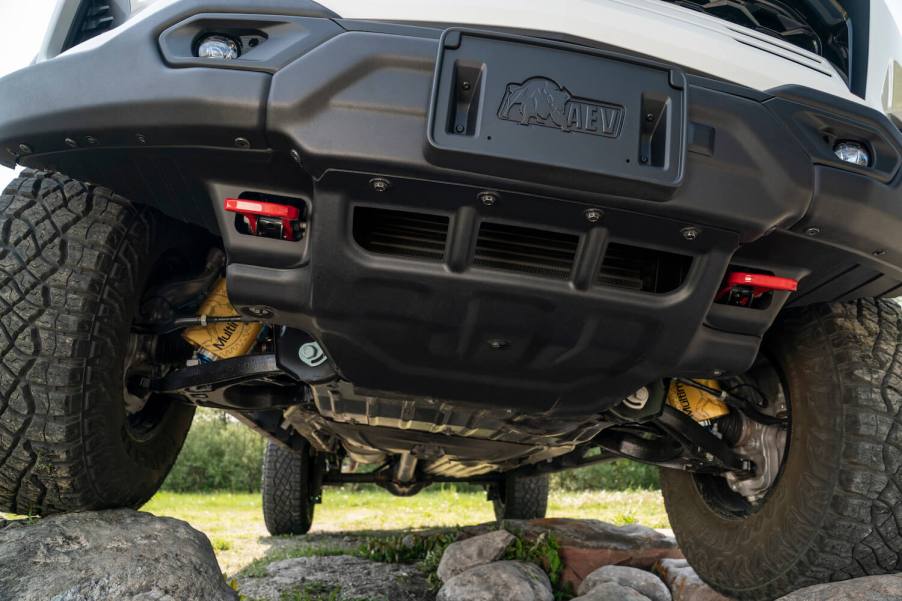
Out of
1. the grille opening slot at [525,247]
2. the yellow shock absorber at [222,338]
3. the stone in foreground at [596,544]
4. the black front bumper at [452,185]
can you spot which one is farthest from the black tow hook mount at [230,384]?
the stone in foreground at [596,544]

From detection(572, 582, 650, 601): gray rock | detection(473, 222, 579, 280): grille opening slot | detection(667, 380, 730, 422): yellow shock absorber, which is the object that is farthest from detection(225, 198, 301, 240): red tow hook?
detection(572, 582, 650, 601): gray rock

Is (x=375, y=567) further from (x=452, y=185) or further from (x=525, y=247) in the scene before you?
(x=452, y=185)

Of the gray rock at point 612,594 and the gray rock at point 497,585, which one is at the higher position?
the gray rock at point 612,594

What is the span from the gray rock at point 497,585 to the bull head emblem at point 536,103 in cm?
250

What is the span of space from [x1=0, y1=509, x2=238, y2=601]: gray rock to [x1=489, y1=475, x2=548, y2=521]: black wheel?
3.76 m

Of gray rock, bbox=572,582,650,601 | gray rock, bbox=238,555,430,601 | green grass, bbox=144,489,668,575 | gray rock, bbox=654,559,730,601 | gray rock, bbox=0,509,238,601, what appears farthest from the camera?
green grass, bbox=144,489,668,575

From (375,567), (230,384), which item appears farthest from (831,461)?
(375,567)

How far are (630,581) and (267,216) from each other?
2.93 m

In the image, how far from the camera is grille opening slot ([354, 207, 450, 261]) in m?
1.56

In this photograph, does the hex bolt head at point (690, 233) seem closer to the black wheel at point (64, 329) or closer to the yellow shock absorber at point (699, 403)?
the yellow shock absorber at point (699, 403)

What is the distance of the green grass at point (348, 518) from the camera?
498cm

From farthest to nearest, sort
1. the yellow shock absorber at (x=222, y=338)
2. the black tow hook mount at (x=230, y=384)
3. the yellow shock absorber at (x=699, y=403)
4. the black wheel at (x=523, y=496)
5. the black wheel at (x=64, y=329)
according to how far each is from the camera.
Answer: the black wheel at (x=523, y=496) → the yellow shock absorber at (x=699, y=403) → the yellow shock absorber at (x=222, y=338) → the black tow hook mount at (x=230, y=384) → the black wheel at (x=64, y=329)

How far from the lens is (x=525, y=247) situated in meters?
1.60

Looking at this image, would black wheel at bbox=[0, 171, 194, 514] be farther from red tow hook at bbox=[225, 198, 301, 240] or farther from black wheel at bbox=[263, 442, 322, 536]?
black wheel at bbox=[263, 442, 322, 536]
